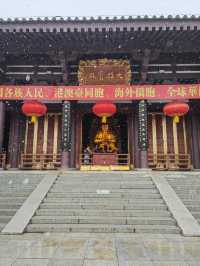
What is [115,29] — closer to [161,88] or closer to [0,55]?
[161,88]

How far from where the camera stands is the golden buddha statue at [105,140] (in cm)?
1274

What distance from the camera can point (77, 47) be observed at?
936cm

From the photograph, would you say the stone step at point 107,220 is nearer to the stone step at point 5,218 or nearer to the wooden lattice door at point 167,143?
the stone step at point 5,218

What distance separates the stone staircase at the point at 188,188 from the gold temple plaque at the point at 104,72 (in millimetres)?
4214

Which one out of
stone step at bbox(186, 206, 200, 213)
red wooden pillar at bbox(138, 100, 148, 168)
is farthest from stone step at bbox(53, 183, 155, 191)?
red wooden pillar at bbox(138, 100, 148, 168)

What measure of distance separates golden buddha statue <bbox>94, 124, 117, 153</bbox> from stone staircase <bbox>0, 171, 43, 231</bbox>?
505 centimetres

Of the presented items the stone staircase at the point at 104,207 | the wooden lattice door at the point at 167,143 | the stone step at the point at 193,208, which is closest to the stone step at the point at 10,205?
the stone staircase at the point at 104,207

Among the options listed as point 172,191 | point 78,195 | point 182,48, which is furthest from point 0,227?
point 182,48

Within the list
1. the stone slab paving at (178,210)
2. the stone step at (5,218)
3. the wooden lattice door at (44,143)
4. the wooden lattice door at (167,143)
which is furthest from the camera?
the wooden lattice door at (44,143)

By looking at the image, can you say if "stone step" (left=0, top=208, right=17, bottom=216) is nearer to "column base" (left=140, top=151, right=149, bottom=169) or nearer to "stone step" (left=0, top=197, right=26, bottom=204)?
"stone step" (left=0, top=197, right=26, bottom=204)

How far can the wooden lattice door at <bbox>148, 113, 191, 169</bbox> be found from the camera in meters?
11.2

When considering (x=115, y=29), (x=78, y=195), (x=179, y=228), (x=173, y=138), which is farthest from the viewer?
(x=173, y=138)

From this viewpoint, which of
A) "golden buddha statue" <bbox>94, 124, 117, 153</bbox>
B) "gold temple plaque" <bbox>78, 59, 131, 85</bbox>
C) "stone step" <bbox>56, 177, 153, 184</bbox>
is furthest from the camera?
"golden buddha statue" <bbox>94, 124, 117, 153</bbox>

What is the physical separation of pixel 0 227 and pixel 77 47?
6.56 metres
